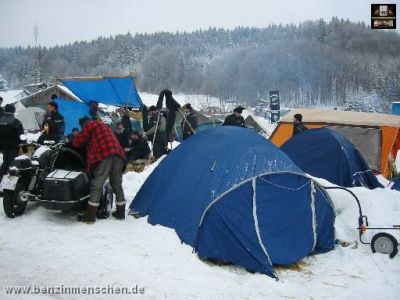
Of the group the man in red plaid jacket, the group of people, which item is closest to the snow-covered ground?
the man in red plaid jacket

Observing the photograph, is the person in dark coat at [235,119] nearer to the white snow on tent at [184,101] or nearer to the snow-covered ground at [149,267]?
the snow-covered ground at [149,267]

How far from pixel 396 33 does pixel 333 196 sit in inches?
4083

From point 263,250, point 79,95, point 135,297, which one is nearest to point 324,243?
point 263,250

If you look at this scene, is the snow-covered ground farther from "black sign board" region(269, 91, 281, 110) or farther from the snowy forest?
the snowy forest

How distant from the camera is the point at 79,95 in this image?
14.2 meters

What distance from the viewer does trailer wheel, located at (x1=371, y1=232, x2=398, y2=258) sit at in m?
6.13

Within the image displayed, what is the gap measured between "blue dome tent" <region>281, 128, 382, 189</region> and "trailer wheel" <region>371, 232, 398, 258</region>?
366 cm

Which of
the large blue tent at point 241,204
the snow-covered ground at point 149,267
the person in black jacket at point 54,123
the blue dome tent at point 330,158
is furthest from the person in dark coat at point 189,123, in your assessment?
the snow-covered ground at point 149,267

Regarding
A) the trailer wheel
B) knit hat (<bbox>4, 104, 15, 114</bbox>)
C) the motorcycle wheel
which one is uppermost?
knit hat (<bbox>4, 104, 15, 114</bbox>)

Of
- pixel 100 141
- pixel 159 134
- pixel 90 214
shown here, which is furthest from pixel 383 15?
pixel 90 214

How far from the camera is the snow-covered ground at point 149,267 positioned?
15.0 ft

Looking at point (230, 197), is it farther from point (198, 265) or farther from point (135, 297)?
point (135, 297)

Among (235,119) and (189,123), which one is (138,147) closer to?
(189,123)

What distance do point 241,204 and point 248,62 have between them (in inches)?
3796
